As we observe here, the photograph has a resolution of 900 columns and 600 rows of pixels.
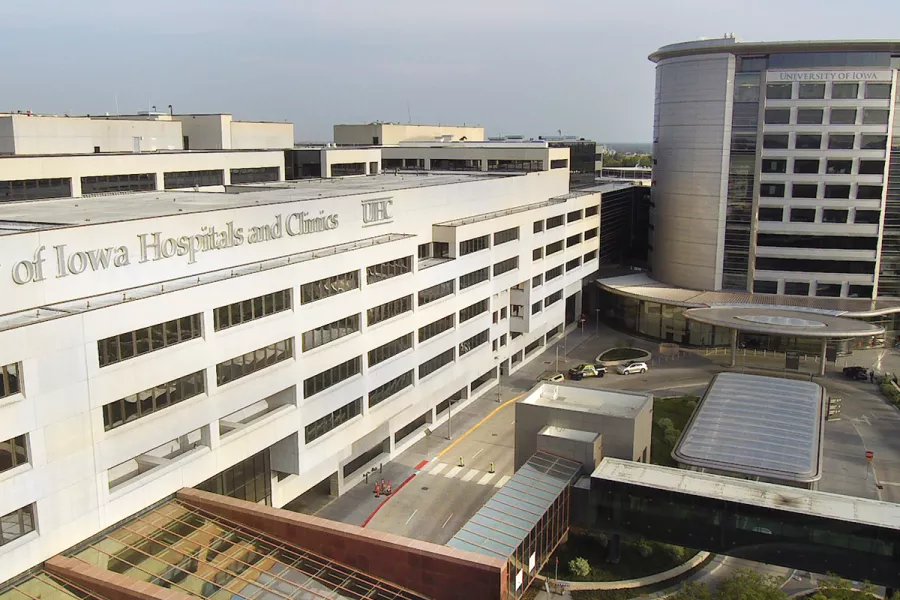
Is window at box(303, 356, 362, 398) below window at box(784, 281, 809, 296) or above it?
above

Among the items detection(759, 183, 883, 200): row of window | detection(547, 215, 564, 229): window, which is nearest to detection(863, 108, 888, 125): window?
detection(759, 183, 883, 200): row of window

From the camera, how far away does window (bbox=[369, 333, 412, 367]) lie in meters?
49.5

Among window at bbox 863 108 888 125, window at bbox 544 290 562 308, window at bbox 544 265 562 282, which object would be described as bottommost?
window at bbox 544 290 562 308

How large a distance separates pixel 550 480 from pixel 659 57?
215 ft

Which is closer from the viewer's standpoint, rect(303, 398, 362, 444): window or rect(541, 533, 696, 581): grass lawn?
rect(541, 533, 696, 581): grass lawn

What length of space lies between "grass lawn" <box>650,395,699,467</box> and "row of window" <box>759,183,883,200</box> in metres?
29.8

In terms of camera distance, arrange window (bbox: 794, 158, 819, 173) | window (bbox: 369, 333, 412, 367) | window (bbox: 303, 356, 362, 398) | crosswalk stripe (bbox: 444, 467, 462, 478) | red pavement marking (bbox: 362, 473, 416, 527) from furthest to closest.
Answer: window (bbox: 794, 158, 819, 173) → crosswalk stripe (bbox: 444, 467, 462, 478) → window (bbox: 369, 333, 412, 367) → red pavement marking (bbox: 362, 473, 416, 527) → window (bbox: 303, 356, 362, 398)

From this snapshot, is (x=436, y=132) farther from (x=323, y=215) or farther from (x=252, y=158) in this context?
(x=323, y=215)

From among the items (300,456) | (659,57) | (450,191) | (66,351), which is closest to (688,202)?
(659,57)

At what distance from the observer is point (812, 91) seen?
270ft

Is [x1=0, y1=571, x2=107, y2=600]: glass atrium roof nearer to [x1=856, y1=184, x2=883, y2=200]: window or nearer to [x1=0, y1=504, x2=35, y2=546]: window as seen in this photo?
[x1=0, y1=504, x2=35, y2=546]: window

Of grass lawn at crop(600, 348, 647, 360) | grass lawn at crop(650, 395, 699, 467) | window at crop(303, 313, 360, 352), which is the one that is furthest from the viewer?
grass lawn at crop(600, 348, 647, 360)

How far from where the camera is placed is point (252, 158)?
75.8 metres

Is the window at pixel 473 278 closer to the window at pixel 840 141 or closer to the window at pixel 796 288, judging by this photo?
the window at pixel 796 288
